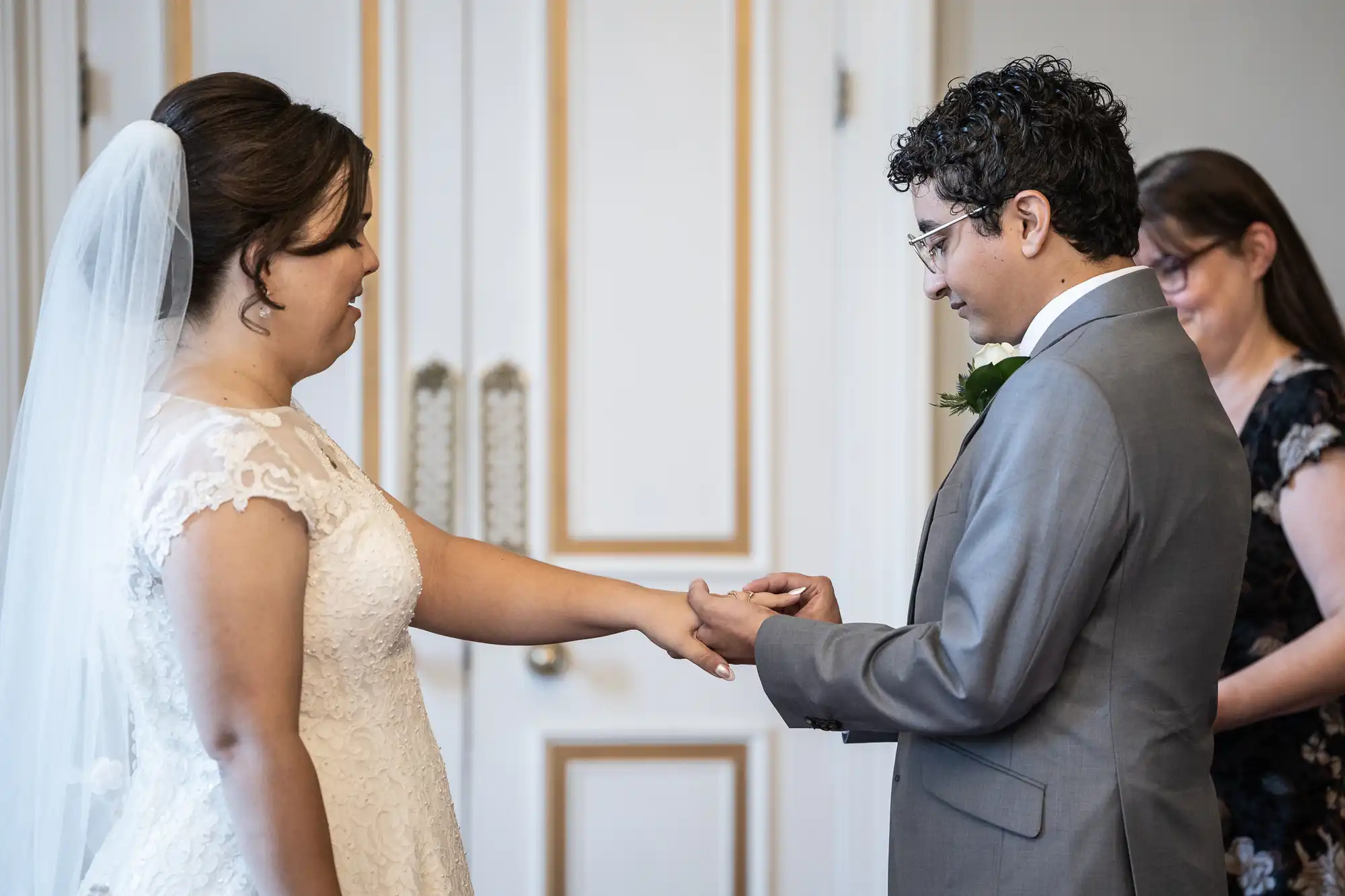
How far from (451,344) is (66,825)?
1.31m

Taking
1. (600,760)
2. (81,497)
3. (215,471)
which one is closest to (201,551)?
(215,471)

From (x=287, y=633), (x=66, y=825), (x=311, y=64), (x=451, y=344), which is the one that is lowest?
(x=66, y=825)

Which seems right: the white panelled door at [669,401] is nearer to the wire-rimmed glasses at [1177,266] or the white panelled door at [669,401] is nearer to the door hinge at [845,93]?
the door hinge at [845,93]

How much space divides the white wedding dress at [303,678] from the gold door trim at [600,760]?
0.99 meters

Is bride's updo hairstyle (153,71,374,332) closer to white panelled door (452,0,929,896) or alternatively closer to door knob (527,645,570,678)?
white panelled door (452,0,929,896)

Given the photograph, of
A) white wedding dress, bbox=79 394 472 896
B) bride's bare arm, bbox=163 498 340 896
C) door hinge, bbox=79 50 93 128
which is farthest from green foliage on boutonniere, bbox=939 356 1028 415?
door hinge, bbox=79 50 93 128

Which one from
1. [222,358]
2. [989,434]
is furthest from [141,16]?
[989,434]

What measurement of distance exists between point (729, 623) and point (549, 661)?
34.4 inches

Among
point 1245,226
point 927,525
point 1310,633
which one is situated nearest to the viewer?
point 927,525

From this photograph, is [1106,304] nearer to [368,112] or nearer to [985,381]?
[985,381]

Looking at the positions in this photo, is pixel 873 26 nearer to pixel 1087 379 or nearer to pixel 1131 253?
pixel 1131 253

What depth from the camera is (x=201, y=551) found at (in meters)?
1.21

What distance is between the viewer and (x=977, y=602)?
129 cm

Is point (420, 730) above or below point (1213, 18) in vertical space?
below
